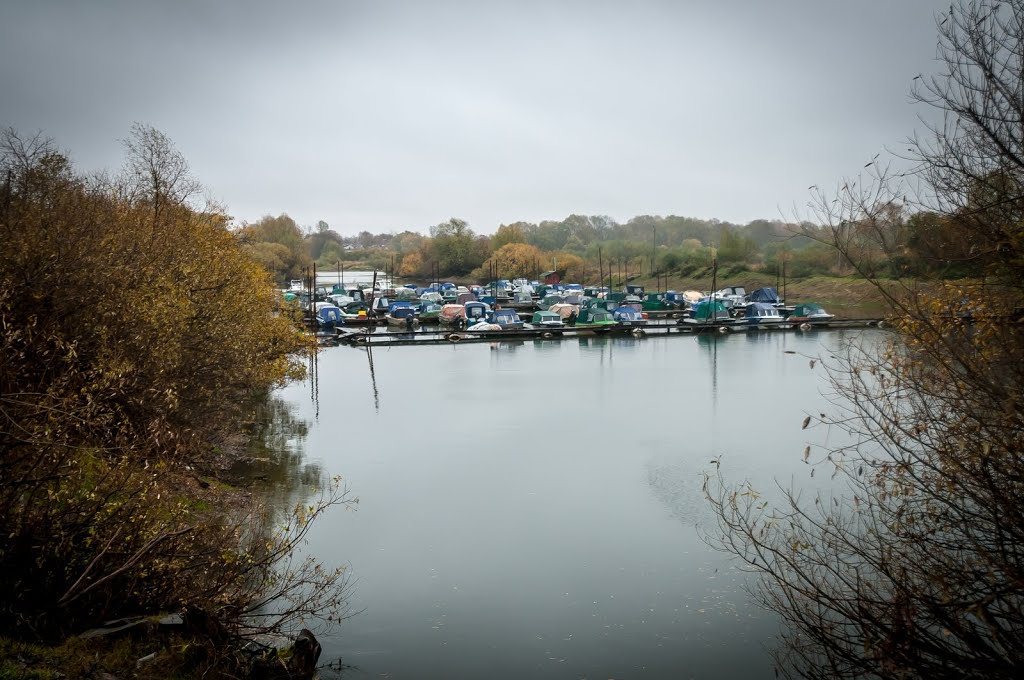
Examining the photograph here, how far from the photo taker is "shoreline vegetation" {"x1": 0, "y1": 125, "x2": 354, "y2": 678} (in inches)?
328

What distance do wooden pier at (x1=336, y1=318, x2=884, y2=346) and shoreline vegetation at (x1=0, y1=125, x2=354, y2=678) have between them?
35.5 meters

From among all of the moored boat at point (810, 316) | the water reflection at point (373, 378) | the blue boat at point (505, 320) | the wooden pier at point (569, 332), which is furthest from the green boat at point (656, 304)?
the water reflection at point (373, 378)

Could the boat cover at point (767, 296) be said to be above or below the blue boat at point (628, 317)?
above

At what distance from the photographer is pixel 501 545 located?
645 inches

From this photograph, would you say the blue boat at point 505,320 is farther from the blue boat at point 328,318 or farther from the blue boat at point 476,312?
the blue boat at point 328,318

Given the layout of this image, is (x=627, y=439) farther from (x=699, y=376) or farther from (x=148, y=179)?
(x=148, y=179)

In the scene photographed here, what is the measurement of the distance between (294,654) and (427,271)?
4475 inches

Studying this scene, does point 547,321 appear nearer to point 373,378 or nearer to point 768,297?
point 373,378

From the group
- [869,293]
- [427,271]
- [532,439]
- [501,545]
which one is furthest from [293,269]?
[869,293]

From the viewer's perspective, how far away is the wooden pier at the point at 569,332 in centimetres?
5334

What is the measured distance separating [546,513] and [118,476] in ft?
35.4

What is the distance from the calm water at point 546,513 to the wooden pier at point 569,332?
13.0 m

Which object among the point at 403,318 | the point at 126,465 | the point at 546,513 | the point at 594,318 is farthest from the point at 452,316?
the point at 126,465

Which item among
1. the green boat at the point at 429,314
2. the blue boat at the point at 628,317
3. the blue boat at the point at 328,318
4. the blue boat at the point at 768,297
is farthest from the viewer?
the blue boat at the point at 768,297
